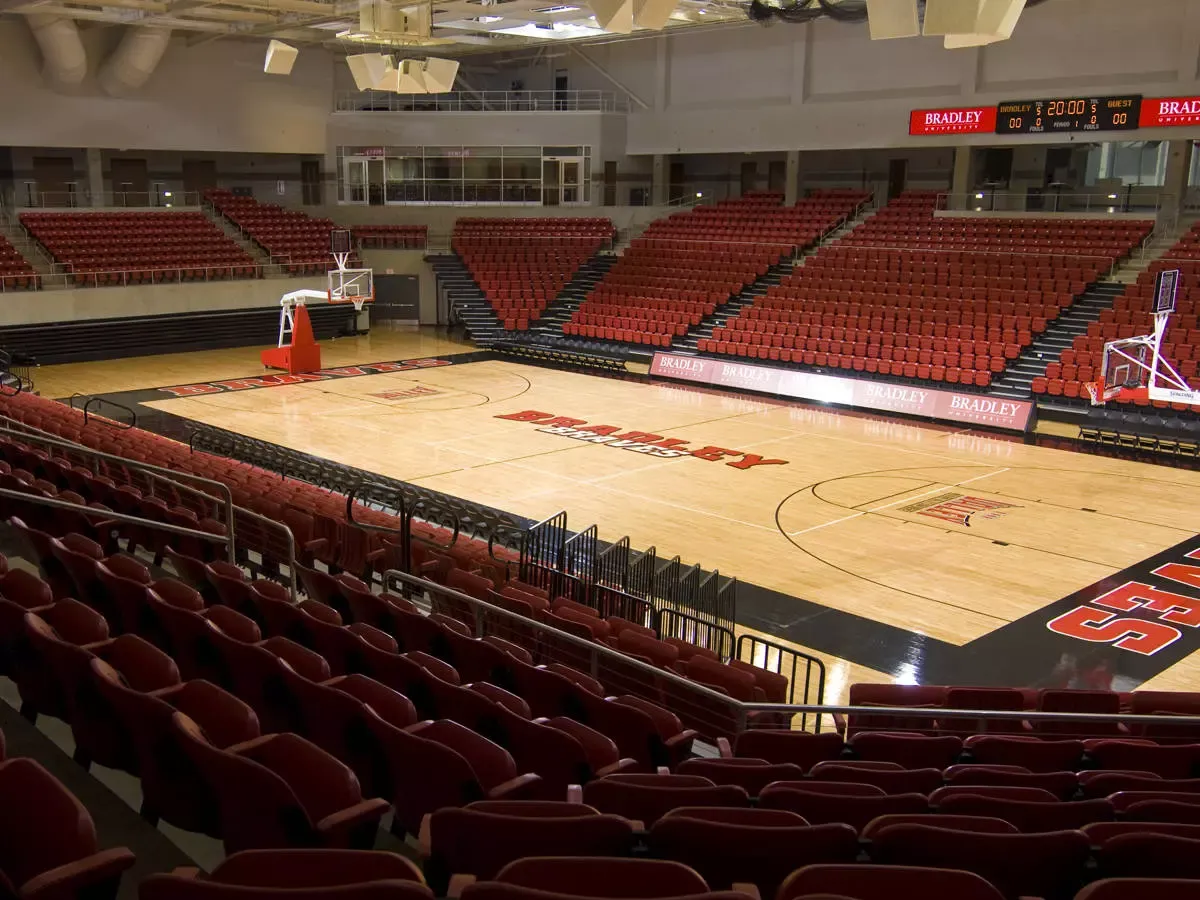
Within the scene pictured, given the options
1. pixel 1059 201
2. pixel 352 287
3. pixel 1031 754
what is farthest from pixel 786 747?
pixel 352 287

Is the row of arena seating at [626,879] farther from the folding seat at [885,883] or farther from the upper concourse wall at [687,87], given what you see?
the upper concourse wall at [687,87]

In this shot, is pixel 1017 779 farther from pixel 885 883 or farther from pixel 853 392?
pixel 853 392

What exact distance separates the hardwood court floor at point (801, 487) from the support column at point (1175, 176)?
968 centimetres

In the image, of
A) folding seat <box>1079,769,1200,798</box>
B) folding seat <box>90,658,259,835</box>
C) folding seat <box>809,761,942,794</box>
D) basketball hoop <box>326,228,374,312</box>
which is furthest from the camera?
basketball hoop <box>326,228,374,312</box>

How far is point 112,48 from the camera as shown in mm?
30375

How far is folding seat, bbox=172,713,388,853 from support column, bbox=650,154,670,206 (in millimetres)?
32230

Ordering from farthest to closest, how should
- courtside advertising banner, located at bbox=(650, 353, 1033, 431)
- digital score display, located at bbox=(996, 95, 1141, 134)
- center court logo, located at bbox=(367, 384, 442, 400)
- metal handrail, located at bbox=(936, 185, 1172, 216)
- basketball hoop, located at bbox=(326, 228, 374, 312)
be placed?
metal handrail, located at bbox=(936, 185, 1172, 216), basketball hoop, located at bbox=(326, 228, 374, 312), digital score display, located at bbox=(996, 95, 1141, 134), center court logo, located at bbox=(367, 384, 442, 400), courtside advertising banner, located at bbox=(650, 353, 1033, 431)

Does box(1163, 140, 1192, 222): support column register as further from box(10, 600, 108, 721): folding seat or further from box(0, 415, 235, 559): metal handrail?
box(10, 600, 108, 721): folding seat

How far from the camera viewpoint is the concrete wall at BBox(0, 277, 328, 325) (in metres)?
25.7

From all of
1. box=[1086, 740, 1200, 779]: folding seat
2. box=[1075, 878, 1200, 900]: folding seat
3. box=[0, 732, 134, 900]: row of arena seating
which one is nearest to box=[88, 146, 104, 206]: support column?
box=[1086, 740, 1200, 779]: folding seat

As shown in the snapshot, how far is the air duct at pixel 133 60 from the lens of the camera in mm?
28797

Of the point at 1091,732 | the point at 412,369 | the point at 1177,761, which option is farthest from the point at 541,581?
the point at 412,369

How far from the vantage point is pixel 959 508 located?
1502 cm

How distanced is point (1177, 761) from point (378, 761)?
4098 mm
